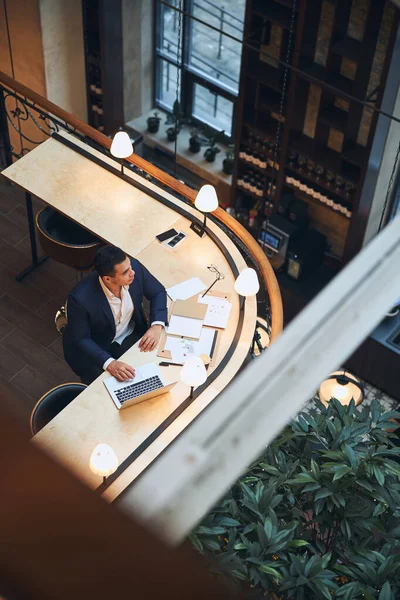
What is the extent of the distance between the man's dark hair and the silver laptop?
0.61 meters

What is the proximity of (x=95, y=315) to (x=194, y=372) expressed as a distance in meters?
0.93

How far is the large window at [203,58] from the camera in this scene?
30.2 ft

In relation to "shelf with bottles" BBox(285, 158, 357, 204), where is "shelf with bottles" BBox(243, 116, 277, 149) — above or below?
above

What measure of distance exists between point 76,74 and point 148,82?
109 centimetres

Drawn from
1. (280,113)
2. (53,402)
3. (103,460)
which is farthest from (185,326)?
(280,113)

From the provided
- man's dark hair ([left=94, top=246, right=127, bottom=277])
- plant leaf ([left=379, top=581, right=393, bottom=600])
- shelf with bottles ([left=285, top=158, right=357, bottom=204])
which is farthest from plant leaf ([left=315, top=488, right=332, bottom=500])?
shelf with bottles ([left=285, top=158, right=357, bottom=204])

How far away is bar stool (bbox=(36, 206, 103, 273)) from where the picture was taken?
572 cm

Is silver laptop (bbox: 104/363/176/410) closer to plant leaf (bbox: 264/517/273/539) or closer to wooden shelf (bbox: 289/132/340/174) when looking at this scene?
plant leaf (bbox: 264/517/273/539)

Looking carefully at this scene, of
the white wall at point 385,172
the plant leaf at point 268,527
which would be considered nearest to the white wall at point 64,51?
the white wall at point 385,172

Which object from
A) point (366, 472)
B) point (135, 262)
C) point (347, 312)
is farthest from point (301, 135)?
point (347, 312)

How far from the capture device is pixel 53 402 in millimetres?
4816

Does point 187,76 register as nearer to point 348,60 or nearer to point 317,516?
point 348,60

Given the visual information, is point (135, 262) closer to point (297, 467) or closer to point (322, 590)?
point (297, 467)

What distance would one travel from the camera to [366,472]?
339 cm
